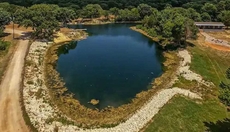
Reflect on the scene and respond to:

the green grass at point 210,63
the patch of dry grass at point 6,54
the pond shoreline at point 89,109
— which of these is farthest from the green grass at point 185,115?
the patch of dry grass at point 6,54

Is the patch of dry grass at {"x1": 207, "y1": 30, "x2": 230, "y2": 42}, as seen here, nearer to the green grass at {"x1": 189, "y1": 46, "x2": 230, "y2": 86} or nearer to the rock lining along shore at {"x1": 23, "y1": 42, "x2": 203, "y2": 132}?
the green grass at {"x1": 189, "y1": 46, "x2": 230, "y2": 86}

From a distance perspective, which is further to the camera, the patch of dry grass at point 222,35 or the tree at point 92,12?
the tree at point 92,12

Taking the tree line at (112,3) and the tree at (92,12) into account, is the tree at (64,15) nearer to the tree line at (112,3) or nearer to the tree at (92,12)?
the tree at (92,12)

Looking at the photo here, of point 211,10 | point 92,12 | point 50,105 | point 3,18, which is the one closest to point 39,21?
point 3,18

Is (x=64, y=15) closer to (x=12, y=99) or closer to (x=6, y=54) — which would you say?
(x=6, y=54)

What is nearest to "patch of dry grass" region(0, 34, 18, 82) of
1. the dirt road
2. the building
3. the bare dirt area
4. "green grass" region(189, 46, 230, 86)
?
the dirt road

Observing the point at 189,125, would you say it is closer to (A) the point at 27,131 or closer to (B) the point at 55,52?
(A) the point at 27,131
